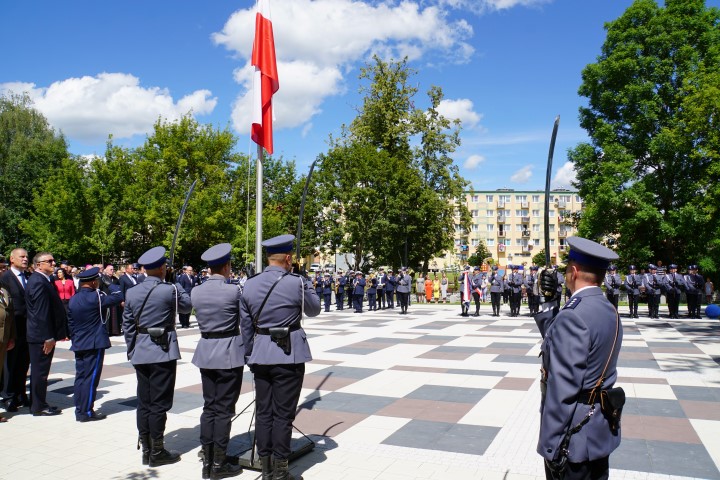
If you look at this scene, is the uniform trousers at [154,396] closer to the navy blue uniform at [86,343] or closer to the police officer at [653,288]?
the navy blue uniform at [86,343]

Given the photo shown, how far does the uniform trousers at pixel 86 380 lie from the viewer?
691 cm

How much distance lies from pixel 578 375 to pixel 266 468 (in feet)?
9.86

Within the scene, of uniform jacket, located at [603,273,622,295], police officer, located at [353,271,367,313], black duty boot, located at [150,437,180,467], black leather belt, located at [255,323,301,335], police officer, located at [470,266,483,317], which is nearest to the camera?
black leather belt, located at [255,323,301,335]

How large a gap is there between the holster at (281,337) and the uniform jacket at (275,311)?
29 mm

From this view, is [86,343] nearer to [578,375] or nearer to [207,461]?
[207,461]

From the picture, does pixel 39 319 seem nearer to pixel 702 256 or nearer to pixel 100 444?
pixel 100 444

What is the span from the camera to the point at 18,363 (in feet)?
25.7

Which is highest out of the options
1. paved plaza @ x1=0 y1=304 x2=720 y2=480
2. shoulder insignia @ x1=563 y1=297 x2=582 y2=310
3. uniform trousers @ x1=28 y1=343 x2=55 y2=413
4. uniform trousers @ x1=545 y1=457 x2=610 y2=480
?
shoulder insignia @ x1=563 y1=297 x2=582 y2=310

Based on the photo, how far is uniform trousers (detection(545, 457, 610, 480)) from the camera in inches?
119

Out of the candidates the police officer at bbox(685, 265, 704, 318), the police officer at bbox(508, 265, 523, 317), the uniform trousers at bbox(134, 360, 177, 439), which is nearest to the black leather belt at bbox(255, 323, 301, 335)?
the uniform trousers at bbox(134, 360, 177, 439)

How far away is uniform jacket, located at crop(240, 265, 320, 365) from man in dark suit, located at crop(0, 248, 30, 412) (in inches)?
171

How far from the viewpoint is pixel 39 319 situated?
738 centimetres

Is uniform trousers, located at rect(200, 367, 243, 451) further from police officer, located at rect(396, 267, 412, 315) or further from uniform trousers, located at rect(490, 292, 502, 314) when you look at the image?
uniform trousers, located at rect(490, 292, 502, 314)

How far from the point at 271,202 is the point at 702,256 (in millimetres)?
36445
